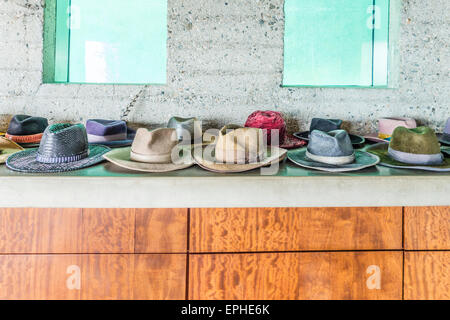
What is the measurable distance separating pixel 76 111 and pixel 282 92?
112 cm

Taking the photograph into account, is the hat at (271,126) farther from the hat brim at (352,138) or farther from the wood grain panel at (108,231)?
the wood grain panel at (108,231)

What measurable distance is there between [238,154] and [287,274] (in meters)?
0.47

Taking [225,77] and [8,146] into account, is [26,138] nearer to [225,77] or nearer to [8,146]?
[8,146]

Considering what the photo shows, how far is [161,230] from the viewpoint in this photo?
1.12 m

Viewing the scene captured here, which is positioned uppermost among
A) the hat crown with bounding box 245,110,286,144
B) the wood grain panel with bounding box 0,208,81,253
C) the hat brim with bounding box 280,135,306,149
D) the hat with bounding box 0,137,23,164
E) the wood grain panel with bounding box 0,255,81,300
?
the hat crown with bounding box 245,110,286,144

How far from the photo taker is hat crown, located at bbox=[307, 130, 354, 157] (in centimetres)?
112

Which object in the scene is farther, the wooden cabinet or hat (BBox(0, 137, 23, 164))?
hat (BBox(0, 137, 23, 164))

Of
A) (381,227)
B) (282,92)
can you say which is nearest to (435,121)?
(282,92)

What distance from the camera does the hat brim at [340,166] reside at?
3.51ft

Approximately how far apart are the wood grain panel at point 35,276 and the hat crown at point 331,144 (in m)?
0.94

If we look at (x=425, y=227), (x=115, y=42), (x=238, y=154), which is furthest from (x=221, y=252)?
(x=115, y=42)

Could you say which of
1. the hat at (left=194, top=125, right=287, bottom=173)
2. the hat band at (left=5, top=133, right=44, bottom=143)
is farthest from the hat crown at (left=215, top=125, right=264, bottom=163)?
the hat band at (left=5, top=133, right=44, bottom=143)

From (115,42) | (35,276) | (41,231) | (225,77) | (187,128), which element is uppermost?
(115,42)

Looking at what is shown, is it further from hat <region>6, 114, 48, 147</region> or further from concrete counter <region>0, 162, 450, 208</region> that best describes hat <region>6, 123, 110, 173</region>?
hat <region>6, 114, 48, 147</region>
